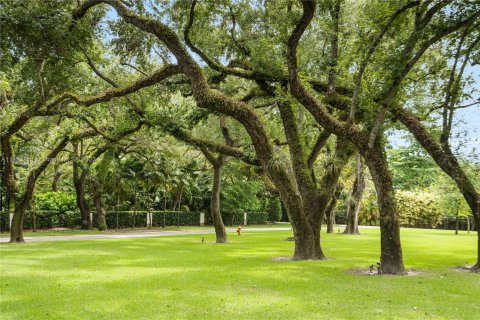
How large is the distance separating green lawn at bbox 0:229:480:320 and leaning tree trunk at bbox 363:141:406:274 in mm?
758

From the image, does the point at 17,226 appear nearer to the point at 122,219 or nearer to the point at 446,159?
the point at 122,219

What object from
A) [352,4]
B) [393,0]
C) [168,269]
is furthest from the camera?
[352,4]

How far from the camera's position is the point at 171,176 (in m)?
38.9

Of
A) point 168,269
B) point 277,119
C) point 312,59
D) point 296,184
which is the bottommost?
point 168,269

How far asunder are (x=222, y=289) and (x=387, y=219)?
5.14 m

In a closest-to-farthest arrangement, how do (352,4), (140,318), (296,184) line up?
(140,318) → (296,184) → (352,4)

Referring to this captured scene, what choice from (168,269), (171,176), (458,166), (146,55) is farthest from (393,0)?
(171,176)

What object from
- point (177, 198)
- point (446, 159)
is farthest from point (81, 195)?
point (446, 159)

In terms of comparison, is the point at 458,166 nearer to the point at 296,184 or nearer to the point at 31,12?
the point at 296,184

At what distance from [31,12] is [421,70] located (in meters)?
12.5

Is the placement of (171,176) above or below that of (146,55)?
below

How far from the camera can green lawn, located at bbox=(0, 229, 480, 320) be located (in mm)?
7977

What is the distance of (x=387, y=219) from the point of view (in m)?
12.7

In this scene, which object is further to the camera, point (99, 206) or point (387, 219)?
point (99, 206)
